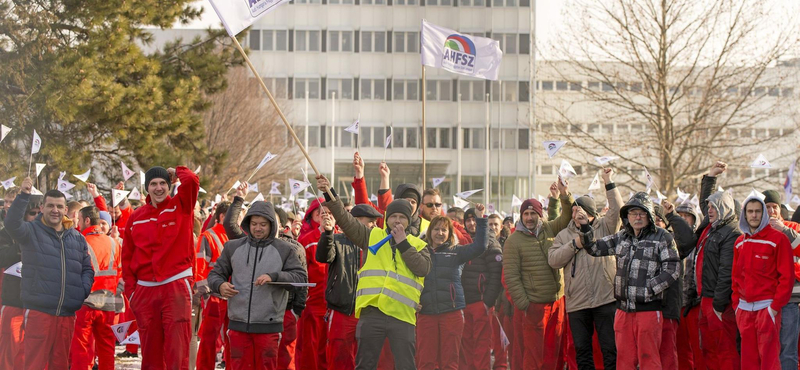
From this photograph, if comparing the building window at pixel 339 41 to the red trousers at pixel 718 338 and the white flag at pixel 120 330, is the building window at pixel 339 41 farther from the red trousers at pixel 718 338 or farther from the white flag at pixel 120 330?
the red trousers at pixel 718 338

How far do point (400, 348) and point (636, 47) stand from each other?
23.1 m

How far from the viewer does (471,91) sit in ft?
203

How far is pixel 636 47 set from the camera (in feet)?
96.4

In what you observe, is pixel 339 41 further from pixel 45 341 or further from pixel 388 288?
pixel 388 288

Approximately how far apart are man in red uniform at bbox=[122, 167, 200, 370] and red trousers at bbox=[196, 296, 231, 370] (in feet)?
5.68

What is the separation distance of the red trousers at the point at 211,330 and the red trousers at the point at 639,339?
4155mm

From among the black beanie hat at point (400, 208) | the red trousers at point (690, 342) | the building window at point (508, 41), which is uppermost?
the building window at point (508, 41)

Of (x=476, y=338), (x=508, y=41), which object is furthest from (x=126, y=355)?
(x=508, y=41)

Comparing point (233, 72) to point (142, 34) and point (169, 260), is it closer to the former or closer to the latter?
point (142, 34)

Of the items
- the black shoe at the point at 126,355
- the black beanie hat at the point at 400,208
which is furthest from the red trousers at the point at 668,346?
the black shoe at the point at 126,355

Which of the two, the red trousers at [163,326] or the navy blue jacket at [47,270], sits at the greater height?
the navy blue jacket at [47,270]

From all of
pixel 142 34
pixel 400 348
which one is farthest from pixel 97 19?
pixel 400 348

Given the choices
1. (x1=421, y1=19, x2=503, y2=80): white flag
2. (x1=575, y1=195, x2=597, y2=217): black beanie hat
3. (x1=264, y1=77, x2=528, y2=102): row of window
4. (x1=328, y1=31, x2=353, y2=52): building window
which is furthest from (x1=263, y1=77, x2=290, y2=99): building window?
(x1=575, y1=195, x2=597, y2=217): black beanie hat

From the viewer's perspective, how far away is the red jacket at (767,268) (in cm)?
902
